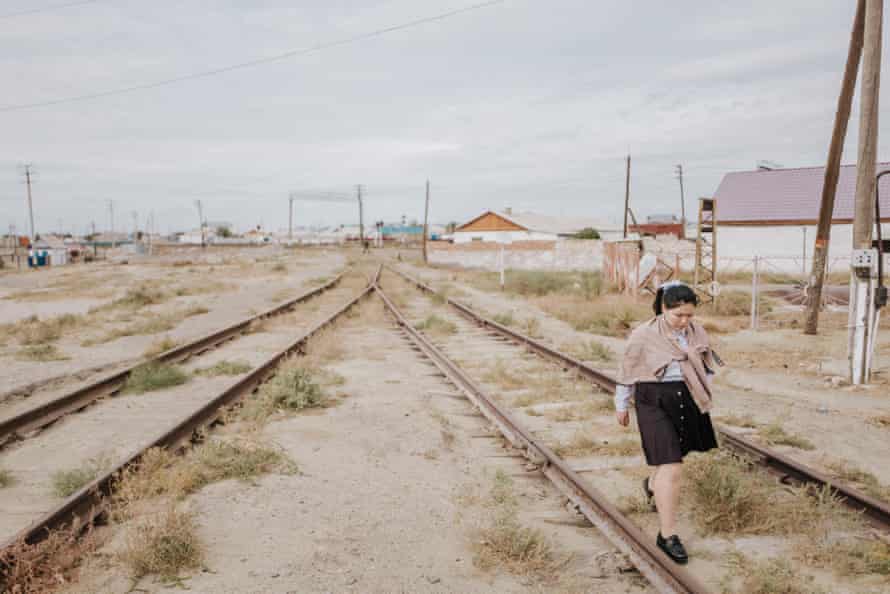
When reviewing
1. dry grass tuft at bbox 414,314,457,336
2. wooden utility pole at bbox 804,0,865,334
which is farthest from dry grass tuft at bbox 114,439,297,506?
wooden utility pole at bbox 804,0,865,334

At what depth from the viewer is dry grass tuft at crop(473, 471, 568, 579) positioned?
13.3 ft

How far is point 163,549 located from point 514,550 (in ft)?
7.31

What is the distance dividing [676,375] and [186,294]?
25790mm

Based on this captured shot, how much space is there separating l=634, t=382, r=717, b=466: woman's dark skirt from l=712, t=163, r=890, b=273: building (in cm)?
3302

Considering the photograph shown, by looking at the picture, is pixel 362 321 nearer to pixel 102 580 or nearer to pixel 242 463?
pixel 242 463

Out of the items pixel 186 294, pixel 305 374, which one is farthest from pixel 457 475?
pixel 186 294

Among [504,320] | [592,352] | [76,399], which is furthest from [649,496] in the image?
[504,320]

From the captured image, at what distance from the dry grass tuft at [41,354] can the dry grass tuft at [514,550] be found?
10650 millimetres

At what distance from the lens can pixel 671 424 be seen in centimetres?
416

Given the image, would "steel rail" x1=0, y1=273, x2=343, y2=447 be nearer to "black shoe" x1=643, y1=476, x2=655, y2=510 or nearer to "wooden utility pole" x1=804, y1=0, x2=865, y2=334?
"black shoe" x1=643, y1=476, x2=655, y2=510

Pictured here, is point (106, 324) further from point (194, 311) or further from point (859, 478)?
point (859, 478)

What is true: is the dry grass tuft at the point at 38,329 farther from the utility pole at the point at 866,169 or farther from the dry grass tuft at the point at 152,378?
the utility pole at the point at 866,169

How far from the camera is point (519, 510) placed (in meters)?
4.95

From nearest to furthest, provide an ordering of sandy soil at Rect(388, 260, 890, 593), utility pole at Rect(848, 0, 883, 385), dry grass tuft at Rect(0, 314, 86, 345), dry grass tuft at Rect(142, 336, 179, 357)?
sandy soil at Rect(388, 260, 890, 593), utility pole at Rect(848, 0, 883, 385), dry grass tuft at Rect(142, 336, 179, 357), dry grass tuft at Rect(0, 314, 86, 345)
